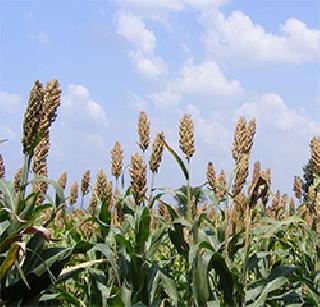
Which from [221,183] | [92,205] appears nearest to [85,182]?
[92,205]

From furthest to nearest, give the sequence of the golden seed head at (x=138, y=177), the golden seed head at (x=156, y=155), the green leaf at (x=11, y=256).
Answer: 1. the golden seed head at (x=156, y=155)
2. the golden seed head at (x=138, y=177)
3. the green leaf at (x=11, y=256)

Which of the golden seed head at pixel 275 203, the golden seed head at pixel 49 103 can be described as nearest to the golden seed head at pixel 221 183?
the golden seed head at pixel 275 203

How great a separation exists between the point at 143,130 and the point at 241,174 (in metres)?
1.05

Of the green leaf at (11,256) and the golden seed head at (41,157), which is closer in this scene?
the green leaf at (11,256)

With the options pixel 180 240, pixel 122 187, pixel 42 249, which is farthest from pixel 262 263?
pixel 42 249

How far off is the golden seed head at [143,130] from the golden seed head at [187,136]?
69cm

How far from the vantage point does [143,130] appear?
3.77 m

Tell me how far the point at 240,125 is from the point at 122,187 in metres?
0.95

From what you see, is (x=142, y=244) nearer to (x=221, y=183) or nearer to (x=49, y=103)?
(x=49, y=103)

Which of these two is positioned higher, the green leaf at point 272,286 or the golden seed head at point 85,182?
the golden seed head at point 85,182

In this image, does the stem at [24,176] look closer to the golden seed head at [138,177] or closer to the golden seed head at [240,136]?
the golden seed head at [138,177]

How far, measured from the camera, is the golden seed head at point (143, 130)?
12.3 feet

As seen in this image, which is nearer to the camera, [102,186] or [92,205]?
[102,186]

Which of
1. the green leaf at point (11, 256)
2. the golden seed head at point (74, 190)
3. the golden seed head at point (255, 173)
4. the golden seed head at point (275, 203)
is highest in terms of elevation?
the golden seed head at point (74, 190)
